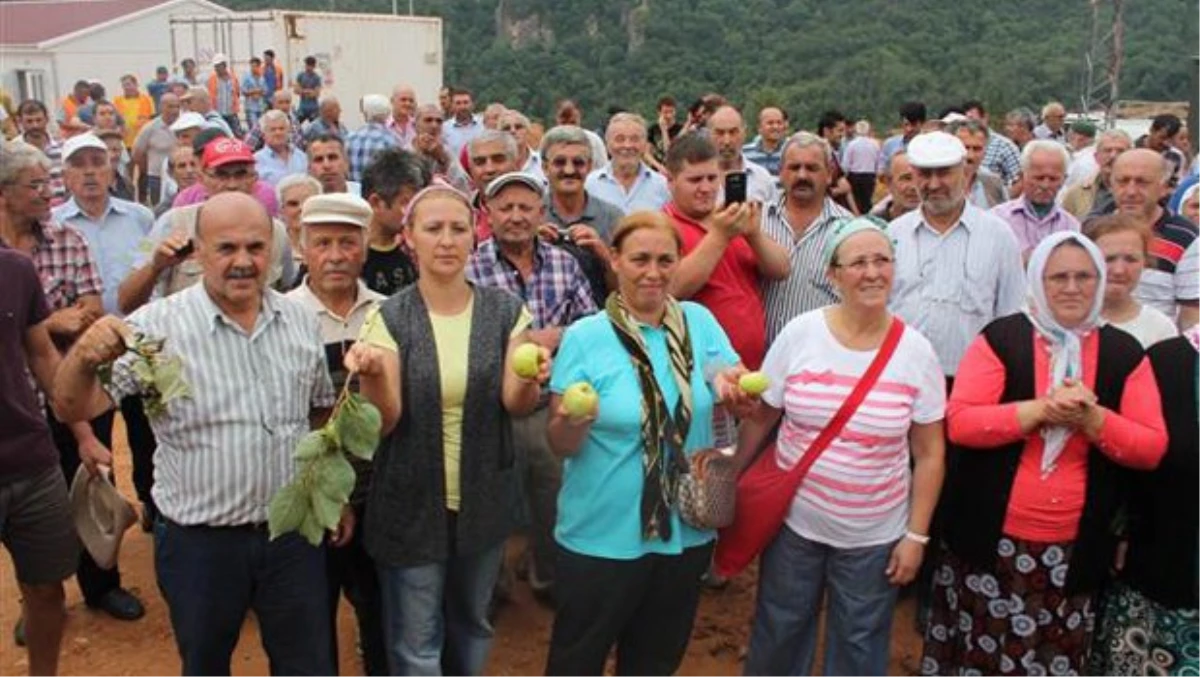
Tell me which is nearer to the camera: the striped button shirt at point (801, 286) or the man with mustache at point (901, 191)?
the striped button shirt at point (801, 286)

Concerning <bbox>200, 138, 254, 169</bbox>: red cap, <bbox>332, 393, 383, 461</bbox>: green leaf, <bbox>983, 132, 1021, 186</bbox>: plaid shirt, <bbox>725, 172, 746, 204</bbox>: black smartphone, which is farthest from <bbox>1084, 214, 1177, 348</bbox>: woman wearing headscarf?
<bbox>983, 132, 1021, 186</bbox>: plaid shirt

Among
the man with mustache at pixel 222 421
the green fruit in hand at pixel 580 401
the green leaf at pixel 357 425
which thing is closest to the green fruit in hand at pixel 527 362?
the green fruit in hand at pixel 580 401

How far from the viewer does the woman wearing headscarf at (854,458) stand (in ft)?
12.1

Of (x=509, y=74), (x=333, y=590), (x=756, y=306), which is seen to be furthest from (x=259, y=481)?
(x=509, y=74)

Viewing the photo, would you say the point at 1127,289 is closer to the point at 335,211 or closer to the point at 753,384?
the point at 753,384

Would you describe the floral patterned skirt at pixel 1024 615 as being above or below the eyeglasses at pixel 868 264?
below

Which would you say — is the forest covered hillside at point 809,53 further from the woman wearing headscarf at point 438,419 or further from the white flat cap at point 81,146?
the woman wearing headscarf at point 438,419

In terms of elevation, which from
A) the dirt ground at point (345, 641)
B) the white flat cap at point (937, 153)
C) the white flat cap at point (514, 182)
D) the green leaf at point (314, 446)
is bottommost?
the dirt ground at point (345, 641)

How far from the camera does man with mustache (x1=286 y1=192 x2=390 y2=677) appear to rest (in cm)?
394

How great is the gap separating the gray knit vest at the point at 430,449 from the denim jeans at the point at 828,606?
1.12 metres

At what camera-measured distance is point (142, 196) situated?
1380 cm

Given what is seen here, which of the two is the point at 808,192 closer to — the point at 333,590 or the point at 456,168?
the point at 333,590

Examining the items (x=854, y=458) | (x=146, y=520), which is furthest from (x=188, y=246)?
(x=854, y=458)

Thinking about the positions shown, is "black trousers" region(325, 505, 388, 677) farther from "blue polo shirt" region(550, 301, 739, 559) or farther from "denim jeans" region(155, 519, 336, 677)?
"blue polo shirt" region(550, 301, 739, 559)
